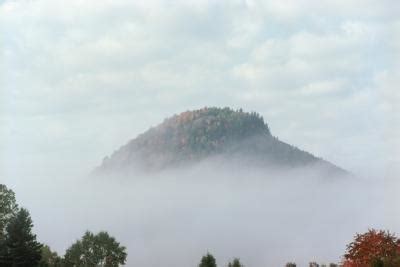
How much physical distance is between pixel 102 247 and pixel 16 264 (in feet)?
79.7

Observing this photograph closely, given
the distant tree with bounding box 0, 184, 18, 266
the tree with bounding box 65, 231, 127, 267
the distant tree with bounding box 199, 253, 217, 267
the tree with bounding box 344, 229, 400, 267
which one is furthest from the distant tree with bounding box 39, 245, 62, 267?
the tree with bounding box 344, 229, 400, 267

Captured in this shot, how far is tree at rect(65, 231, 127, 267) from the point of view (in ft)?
370

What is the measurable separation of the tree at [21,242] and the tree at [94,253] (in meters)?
19.0

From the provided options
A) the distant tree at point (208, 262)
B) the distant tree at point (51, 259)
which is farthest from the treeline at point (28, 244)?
the distant tree at point (51, 259)

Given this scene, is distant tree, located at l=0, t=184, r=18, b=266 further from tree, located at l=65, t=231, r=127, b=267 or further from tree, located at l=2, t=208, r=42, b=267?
tree, located at l=65, t=231, r=127, b=267

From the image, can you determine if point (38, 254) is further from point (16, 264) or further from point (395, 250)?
point (395, 250)

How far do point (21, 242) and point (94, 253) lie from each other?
23.2 meters

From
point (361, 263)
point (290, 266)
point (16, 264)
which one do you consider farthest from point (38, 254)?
point (290, 266)

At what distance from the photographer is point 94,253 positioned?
113250mm

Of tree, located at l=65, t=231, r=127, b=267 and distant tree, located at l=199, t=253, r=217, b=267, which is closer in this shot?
distant tree, located at l=199, t=253, r=217, b=267

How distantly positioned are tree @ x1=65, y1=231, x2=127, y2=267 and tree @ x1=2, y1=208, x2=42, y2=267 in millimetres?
19002

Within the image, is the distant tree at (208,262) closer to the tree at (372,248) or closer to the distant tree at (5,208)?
the tree at (372,248)

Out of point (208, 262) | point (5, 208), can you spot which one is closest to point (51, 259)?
point (5, 208)

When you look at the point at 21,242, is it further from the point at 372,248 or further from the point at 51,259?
the point at 372,248
